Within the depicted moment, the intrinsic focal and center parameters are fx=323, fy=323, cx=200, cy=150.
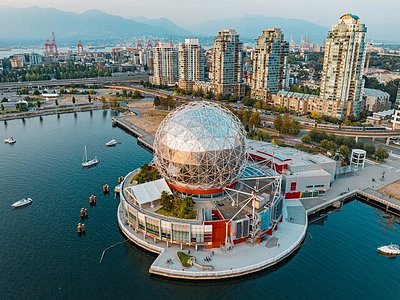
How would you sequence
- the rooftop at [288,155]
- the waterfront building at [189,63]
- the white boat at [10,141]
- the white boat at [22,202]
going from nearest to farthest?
1. the white boat at [22,202]
2. the rooftop at [288,155]
3. the white boat at [10,141]
4. the waterfront building at [189,63]

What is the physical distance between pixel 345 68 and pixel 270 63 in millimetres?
29480

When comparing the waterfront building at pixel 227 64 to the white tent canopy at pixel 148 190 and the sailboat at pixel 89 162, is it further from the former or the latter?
the white tent canopy at pixel 148 190

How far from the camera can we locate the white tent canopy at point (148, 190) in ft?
133

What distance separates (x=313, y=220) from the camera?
46.0m

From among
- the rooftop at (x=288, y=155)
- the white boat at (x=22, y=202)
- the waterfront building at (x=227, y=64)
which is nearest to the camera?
the white boat at (x=22, y=202)

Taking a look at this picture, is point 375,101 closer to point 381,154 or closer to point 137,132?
point 381,154

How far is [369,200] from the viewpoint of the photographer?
51.6 meters

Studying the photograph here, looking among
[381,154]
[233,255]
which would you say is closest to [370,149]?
[381,154]

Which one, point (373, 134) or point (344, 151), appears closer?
point (344, 151)

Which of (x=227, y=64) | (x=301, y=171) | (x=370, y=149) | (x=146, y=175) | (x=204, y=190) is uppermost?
(x=227, y=64)

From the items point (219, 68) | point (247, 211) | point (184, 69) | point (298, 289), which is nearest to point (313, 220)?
point (247, 211)

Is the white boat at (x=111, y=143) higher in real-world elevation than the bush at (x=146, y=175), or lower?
lower

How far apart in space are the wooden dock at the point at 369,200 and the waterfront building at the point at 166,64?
4583 inches

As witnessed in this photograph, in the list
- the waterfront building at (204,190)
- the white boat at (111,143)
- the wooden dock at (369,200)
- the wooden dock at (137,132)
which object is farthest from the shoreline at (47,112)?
the wooden dock at (369,200)
